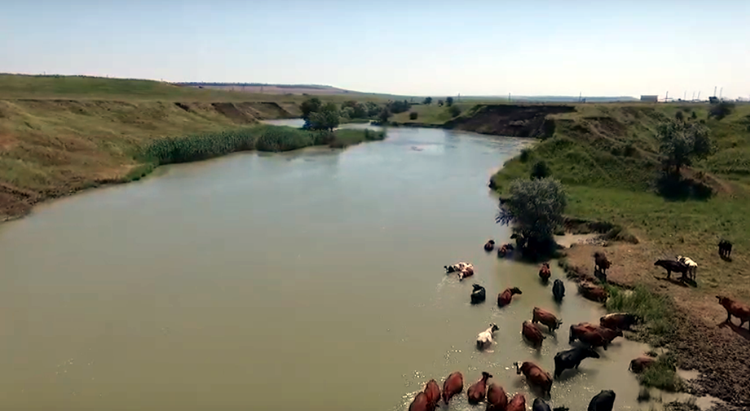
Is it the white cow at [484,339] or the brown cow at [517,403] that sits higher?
the brown cow at [517,403]

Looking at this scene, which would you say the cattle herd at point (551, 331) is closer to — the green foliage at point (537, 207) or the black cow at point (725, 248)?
the black cow at point (725, 248)

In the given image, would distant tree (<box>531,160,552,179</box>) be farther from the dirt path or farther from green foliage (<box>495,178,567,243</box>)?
the dirt path

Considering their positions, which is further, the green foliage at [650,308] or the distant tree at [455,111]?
the distant tree at [455,111]

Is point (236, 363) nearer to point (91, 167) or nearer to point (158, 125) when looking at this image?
point (91, 167)

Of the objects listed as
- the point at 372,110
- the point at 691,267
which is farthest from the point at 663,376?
the point at 372,110

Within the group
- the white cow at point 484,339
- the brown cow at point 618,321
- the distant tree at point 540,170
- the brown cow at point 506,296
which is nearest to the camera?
the white cow at point 484,339

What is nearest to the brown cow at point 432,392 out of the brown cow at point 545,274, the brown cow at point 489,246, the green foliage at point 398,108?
the brown cow at point 545,274
